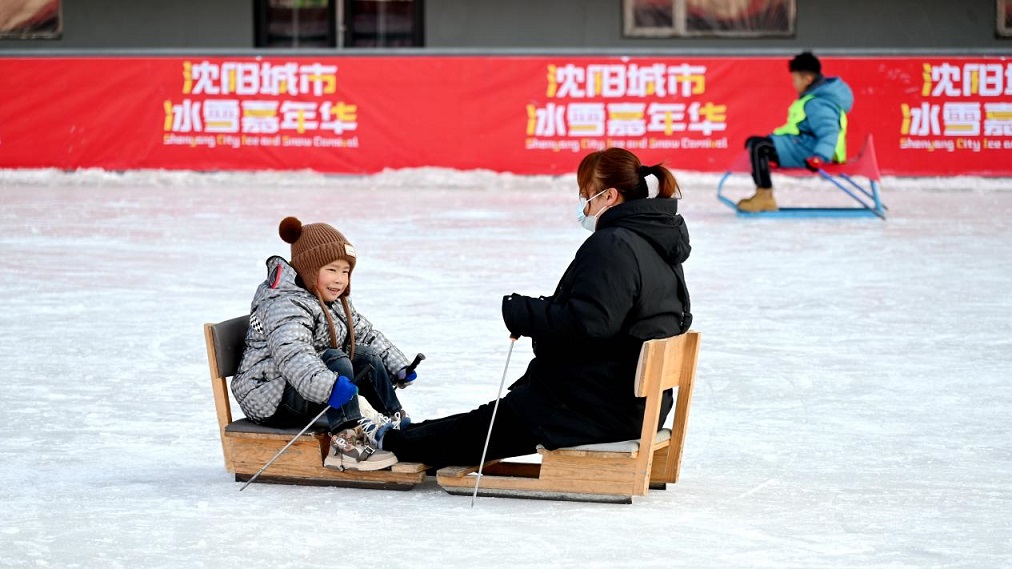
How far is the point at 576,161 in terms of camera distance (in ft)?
49.2

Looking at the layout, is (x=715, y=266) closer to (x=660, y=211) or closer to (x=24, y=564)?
(x=660, y=211)

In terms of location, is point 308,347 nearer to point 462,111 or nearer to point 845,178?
point 845,178

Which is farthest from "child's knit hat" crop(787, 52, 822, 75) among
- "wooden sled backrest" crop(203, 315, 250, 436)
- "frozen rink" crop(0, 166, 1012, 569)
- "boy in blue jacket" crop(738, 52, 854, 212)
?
"wooden sled backrest" crop(203, 315, 250, 436)

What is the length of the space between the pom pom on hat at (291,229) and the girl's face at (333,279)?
0.37 feet

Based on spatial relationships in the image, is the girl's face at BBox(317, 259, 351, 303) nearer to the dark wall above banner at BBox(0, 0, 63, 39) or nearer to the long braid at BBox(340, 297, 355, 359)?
the long braid at BBox(340, 297, 355, 359)

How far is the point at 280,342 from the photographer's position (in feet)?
13.3

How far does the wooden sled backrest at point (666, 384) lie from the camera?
383cm

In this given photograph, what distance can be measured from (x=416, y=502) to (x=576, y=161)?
11.1 metres

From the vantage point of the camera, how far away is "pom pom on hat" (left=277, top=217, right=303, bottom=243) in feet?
13.6

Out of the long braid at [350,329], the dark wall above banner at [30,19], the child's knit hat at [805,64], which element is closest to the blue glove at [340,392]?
the long braid at [350,329]

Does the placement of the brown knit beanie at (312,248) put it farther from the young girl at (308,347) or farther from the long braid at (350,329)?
the long braid at (350,329)

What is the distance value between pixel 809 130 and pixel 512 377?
6.83 m

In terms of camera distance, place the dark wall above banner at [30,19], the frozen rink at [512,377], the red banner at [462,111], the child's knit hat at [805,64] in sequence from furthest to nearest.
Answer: the dark wall above banner at [30,19], the red banner at [462,111], the child's knit hat at [805,64], the frozen rink at [512,377]

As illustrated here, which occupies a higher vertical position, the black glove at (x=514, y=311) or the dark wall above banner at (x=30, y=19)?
the dark wall above banner at (x=30, y=19)
